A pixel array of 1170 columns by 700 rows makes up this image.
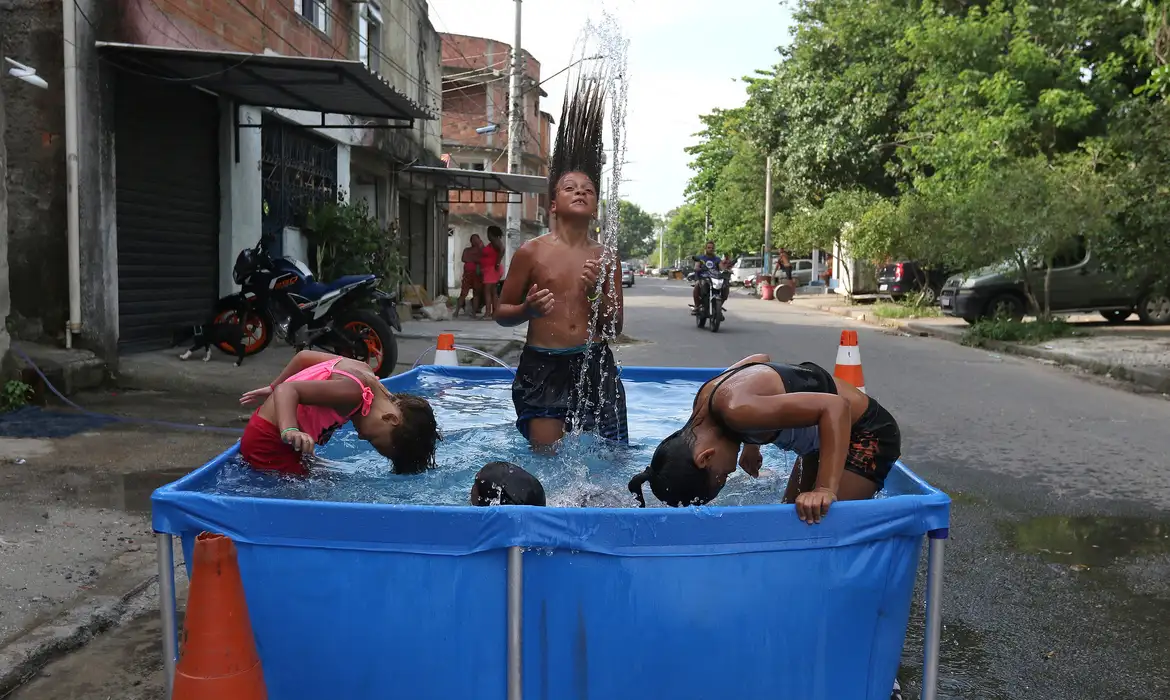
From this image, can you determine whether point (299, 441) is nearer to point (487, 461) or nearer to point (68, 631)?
point (68, 631)

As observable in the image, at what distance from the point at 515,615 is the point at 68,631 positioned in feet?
5.69

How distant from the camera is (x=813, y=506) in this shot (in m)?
2.26

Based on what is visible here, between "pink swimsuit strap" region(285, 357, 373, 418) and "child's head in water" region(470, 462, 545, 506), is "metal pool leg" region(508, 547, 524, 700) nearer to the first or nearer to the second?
"child's head in water" region(470, 462, 545, 506)

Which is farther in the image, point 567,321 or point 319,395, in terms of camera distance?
point 567,321

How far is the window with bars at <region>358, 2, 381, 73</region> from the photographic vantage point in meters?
15.3

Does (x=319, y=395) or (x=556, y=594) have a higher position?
(x=319, y=395)

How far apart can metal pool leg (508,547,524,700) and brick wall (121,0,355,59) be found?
7270 mm

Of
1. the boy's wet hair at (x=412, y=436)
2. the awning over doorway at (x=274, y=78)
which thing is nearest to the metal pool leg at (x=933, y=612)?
the boy's wet hair at (x=412, y=436)

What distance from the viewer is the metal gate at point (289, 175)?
11812mm

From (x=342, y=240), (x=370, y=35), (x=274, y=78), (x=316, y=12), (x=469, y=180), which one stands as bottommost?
(x=342, y=240)

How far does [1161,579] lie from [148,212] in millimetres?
8405

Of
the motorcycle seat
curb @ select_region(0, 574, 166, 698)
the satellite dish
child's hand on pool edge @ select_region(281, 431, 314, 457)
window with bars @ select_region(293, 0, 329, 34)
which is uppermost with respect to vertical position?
window with bars @ select_region(293, 0, 329, 34)

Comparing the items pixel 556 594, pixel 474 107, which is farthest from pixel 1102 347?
pixel 474 107

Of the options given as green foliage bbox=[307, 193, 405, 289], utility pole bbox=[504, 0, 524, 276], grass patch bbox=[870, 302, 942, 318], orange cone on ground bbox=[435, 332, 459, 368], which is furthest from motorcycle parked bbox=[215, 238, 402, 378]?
grass patch bbox=[870, 302, 942, 318]
